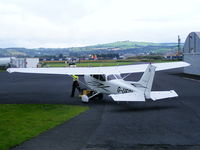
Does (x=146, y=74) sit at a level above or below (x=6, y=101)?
above

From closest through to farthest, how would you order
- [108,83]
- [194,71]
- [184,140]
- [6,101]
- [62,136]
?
[184,140], [62,136], [108,83], [6,101], [194,71]

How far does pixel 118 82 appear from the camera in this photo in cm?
1717

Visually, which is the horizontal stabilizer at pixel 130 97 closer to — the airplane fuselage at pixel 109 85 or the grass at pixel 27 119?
the airplane fuselage at pixel 109 85

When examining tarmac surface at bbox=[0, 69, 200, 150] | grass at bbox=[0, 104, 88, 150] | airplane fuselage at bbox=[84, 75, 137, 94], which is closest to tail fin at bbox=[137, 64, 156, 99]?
airplane fuselage at bbox=[84, 75, 137, 94]

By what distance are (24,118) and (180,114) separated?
6934 millimetres

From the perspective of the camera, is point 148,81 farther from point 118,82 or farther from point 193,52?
point 193,52

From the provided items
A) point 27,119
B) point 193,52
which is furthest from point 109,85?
point 193,52

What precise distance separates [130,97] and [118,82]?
2.28 meters

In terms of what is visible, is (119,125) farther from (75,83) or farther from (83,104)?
(75,83)

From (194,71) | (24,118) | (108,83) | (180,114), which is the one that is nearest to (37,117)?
(24,118)

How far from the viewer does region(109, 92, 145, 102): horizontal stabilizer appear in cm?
1484

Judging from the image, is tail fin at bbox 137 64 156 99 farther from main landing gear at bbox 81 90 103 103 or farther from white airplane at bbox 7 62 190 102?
main landing gear at bbox 81 90 103 103

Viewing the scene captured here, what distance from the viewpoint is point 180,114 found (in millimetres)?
14266

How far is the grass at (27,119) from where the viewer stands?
1029cm
